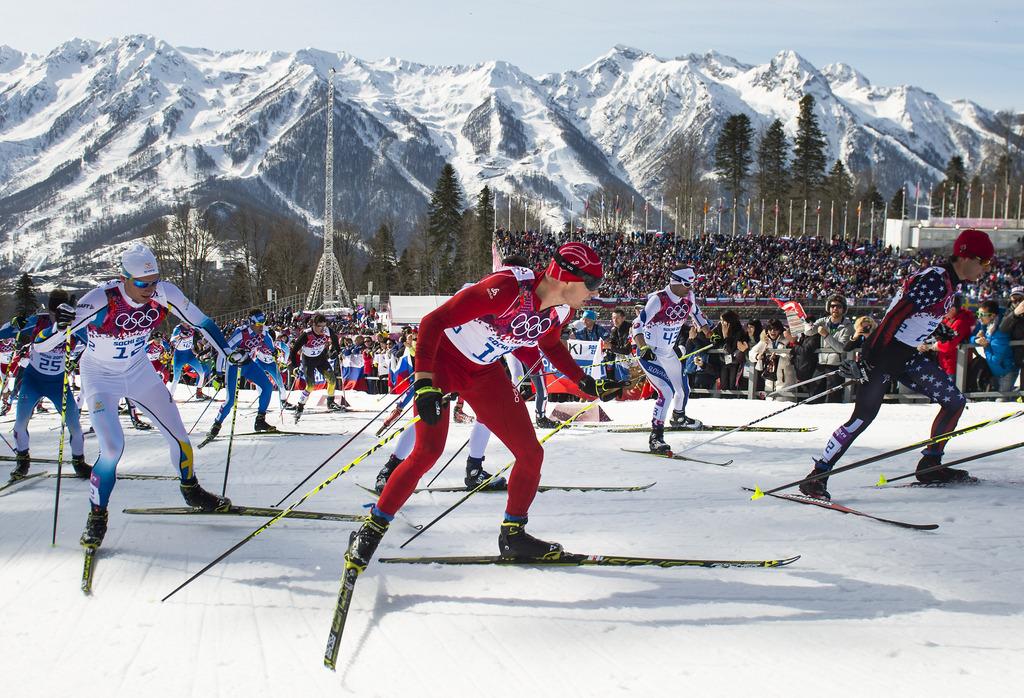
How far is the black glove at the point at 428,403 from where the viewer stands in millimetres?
3984

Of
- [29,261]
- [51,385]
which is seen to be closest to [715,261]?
[51,385]

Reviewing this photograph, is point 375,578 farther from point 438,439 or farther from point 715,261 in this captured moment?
point 715,261

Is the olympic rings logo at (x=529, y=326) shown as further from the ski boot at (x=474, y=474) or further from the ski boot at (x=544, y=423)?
the ski boot at (x=544, y=423)

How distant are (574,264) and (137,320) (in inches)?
135

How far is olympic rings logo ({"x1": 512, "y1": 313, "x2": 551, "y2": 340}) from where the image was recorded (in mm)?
4588

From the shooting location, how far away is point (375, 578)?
4551 mm

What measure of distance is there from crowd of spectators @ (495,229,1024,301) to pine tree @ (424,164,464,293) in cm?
2933

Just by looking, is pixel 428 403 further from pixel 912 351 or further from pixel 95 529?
pixel 912 351

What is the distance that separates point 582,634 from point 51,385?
272 inches

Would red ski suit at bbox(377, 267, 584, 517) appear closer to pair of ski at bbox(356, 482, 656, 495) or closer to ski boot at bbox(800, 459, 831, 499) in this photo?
pair of ski at bbox(356, 482, 656, 495)

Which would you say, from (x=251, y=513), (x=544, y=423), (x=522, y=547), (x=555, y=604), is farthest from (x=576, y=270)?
(x=544, y=423)

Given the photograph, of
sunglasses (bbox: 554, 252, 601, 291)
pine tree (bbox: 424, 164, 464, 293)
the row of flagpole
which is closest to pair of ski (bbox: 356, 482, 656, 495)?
sunglasses (bbox: 554, 252, 601, 291)

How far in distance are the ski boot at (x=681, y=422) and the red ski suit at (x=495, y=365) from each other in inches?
212

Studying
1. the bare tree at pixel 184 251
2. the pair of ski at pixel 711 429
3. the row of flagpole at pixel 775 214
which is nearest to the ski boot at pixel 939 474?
the pair of ski at pixel 711 429
